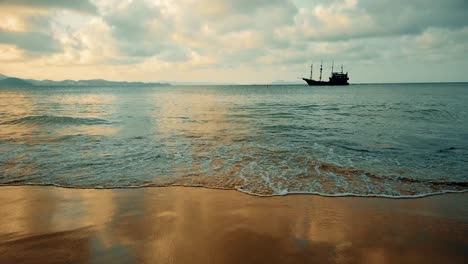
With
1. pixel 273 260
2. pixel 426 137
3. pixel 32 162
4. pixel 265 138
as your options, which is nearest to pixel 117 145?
pixel 32 162

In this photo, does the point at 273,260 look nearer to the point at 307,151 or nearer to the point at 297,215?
the point at 297,215

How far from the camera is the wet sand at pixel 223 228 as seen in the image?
4.12 meters

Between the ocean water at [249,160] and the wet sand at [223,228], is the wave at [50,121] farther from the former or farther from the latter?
the wet sand at [223,228]

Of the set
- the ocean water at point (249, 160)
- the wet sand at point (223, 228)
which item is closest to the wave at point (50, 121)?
the ocean water at point (249, 160)

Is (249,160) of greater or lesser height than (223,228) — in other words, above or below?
below

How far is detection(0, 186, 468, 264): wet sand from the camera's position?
13.5 ft

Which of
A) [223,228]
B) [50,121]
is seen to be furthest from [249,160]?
[50,121]

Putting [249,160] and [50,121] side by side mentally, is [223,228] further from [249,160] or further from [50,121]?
[50,121]

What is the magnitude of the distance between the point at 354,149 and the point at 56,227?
10944mm

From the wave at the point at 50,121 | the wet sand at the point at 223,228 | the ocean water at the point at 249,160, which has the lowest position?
the wave at the point at 50,121

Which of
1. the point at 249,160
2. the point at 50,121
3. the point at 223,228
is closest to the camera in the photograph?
the point at 223,228

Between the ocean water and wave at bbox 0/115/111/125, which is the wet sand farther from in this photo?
wave at bbox 0/115/111/125

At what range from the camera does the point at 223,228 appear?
196 inches

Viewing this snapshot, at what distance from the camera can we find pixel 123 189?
7152 millimetres
